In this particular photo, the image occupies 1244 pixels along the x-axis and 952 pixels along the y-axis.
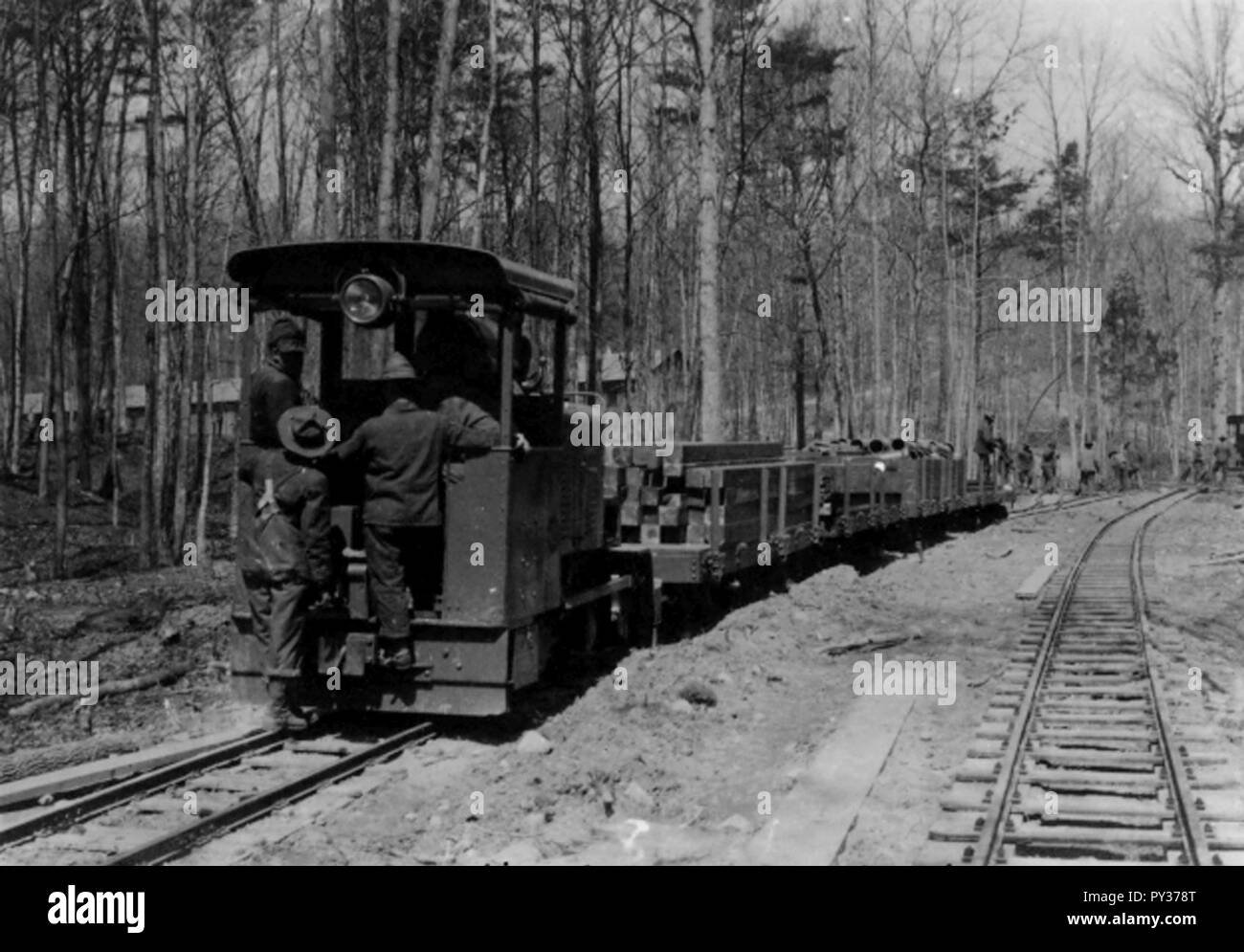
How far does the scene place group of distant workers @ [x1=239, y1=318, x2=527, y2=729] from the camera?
24.1 feet

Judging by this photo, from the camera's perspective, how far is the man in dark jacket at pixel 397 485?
743cm

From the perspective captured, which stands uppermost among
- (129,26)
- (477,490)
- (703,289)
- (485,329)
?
(129,26)

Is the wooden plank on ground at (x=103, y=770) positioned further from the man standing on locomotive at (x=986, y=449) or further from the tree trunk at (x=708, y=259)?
the man standing on locomotive at (x=986, y=449)

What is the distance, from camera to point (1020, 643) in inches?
449

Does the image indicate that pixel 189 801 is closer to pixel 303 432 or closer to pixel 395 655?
pixel 395 655

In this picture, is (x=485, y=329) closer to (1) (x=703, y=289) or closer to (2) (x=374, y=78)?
(1) (x=703, y=289)

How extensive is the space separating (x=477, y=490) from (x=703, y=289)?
9.85m

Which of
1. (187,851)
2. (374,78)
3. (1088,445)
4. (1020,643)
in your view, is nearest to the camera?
(187,851)

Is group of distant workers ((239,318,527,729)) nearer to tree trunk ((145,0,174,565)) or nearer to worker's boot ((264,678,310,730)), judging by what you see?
worker's boot ((264,678,310,730))

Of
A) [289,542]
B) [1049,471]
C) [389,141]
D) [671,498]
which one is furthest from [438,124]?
[1049,471]

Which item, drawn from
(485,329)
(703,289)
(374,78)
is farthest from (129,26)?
(485,329)

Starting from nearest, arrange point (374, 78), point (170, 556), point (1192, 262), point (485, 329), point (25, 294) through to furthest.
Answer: point (485, 329) < point (170, 556) < point (374, 78) < point (25, 294) < point (1192, 262)

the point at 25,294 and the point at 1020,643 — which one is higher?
the point at 25,294

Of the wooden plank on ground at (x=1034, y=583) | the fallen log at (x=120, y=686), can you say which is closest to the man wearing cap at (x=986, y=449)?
the wooden plank on ground at (x=1034, y=583)
